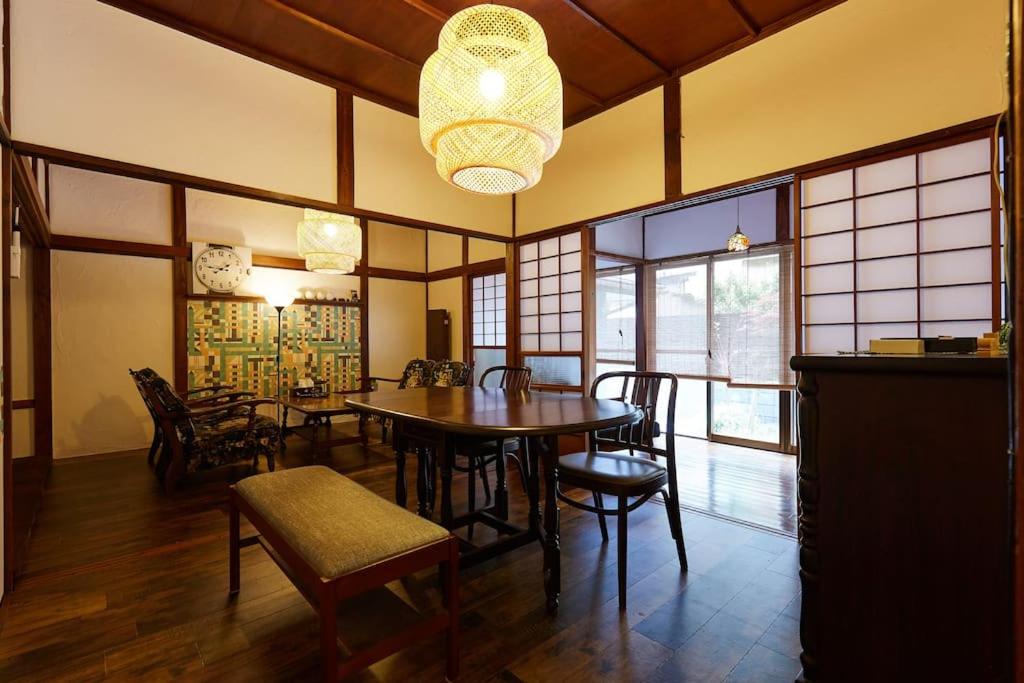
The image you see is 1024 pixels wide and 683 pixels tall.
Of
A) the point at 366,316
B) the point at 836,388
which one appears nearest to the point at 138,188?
the point at 366,316

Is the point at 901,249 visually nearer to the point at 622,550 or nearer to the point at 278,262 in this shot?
the point at 622,550

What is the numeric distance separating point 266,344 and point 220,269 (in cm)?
99

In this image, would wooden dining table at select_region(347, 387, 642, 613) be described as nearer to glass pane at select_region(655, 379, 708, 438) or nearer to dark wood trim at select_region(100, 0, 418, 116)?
dark wood trim at select_region(100, 0, 418, 116)

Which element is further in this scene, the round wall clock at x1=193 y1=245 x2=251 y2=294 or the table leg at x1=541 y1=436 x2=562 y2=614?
the round wall clock at x1=193 y1=245 x2=251 y2=294

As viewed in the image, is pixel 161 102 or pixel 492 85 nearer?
pixel 492 85

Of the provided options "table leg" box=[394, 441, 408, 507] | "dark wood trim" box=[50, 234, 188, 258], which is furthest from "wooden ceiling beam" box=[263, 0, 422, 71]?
"dark wood trim" box=[50, 234, 188, 258]

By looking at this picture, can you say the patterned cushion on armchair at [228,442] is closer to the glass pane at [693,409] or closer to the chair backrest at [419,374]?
the chair backrest at [419,374]

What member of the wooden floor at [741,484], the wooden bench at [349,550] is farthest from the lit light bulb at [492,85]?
the wooden floor at [741,484]

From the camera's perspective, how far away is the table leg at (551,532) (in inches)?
72.2

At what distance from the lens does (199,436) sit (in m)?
3.46

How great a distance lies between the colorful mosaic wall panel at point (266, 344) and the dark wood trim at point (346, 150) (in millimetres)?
2958

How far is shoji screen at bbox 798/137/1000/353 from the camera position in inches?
82.3

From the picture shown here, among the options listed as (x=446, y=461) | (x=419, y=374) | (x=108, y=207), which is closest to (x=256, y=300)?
(x=108, y=207)

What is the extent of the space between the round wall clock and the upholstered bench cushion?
4.13m
